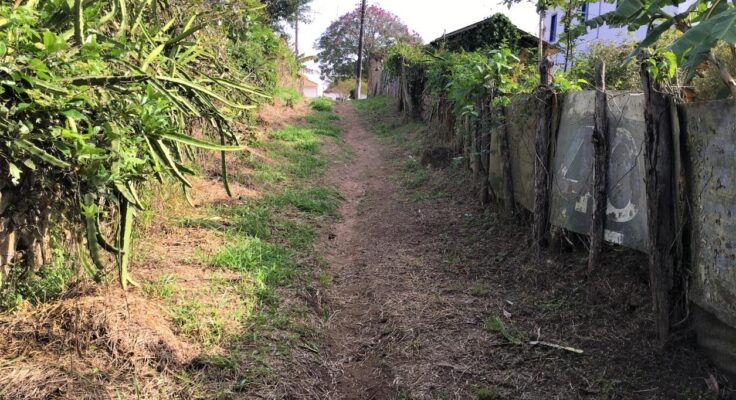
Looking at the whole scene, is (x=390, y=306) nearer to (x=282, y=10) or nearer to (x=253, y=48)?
(x=253, y=48)

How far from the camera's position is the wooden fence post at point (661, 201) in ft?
11.0

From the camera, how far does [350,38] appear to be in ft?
164

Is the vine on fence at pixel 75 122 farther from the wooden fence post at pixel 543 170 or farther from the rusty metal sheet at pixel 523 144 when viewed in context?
the rusty metal sheet at pixel 523 144

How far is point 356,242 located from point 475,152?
197cm

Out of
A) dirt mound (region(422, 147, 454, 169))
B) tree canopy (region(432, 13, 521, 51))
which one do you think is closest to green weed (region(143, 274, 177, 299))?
dirt mound (region(422, 147, 454, 169))

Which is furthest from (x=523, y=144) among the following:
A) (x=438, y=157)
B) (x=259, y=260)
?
(x=438, y=157)

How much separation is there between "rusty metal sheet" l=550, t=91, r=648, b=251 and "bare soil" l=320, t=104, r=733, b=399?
0.26 m

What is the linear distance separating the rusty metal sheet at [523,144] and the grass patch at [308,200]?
268 centimetres

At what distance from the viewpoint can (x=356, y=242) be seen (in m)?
6.24

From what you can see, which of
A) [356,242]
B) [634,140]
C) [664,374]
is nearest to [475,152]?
[356,242]

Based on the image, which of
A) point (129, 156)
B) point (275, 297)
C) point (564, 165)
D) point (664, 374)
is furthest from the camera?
point (564, 165)

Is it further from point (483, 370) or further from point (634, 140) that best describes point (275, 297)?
point (634, 140)

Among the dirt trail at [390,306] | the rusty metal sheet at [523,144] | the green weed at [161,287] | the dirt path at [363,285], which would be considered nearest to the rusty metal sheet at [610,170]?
the rusty metal sheet at [523,144]

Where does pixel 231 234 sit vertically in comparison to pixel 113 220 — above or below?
below
